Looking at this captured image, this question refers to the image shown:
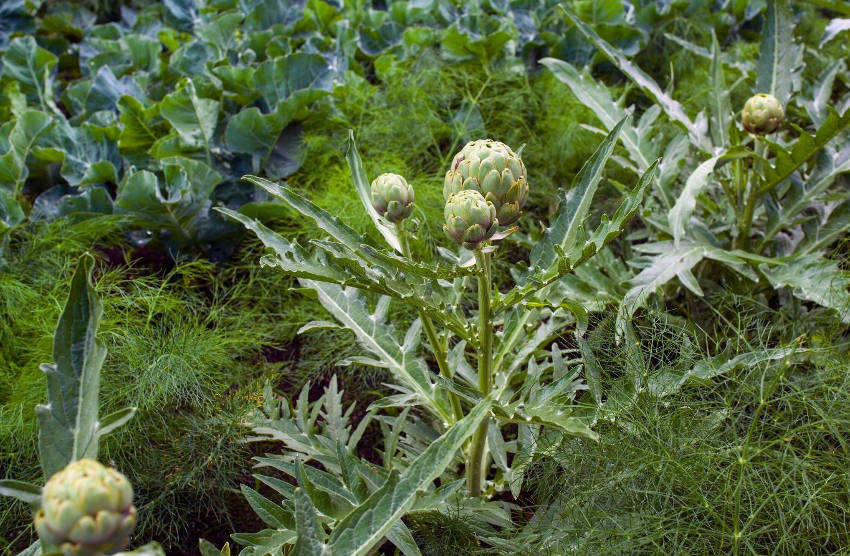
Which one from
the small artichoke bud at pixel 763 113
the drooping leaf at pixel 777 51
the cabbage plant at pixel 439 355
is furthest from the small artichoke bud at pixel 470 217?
the drooping leaf at pixel 777 51

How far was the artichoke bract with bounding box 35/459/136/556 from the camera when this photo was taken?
63 cm

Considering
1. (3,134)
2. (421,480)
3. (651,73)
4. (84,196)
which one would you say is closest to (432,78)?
(651,73)

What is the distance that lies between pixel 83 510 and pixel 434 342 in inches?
24.9

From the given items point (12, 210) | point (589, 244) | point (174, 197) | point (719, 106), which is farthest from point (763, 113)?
point (12, 210)

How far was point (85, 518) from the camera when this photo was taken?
2.06 feet

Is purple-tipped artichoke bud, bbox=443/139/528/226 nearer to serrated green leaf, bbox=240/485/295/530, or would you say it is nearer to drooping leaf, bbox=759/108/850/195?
serrated green leaf, bbox=240/485/295/530

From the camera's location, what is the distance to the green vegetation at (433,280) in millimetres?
1051

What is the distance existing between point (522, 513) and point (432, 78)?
49.0 inches

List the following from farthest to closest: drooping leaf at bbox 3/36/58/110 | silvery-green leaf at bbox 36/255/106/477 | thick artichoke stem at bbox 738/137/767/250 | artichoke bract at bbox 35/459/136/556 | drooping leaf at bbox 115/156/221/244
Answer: drooping leaf at bbox 3/36/58/110 < drooping leaf at bbox 115/156/221/244 < thick artichoke stem at bbox 738/137/767/250 < silvery-green leaf at bbox 36/255/106/477 < artichoke bract at bbox 35/459/136/556

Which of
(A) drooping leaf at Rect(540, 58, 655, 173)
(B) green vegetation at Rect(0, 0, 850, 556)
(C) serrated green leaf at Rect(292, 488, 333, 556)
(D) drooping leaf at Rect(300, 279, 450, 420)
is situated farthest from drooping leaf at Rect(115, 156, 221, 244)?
(C) serrated green leaf at Rect(292, 488, 333, 556)

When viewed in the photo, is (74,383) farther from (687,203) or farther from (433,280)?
(687,203)

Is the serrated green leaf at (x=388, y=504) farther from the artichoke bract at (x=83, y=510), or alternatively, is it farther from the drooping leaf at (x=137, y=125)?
the drooping leaf at (x=137, y=125)

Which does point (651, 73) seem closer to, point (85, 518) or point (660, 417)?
point (660, 417)

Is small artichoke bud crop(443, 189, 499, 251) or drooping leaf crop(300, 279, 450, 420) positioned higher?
small artichoke bud crop(443, 189, 499, 251)
